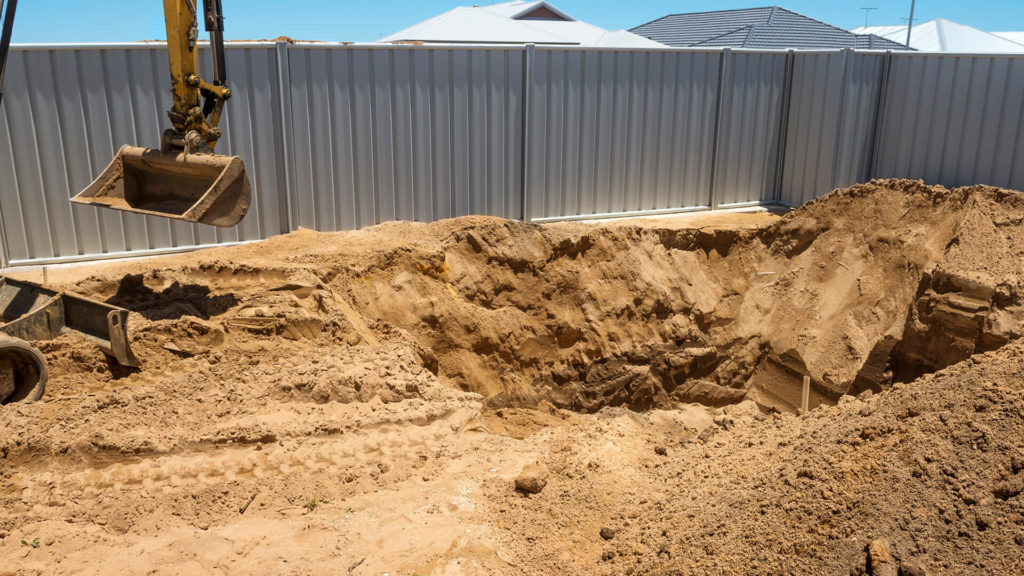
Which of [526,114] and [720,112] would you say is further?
[720,112]

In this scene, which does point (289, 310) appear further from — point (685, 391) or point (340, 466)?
point (685, 391)

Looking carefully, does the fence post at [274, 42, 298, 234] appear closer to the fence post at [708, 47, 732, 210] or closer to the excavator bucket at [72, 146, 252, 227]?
the excavator bucket at [72, 146, 252, 227]

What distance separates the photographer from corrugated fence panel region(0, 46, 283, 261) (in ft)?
25.5

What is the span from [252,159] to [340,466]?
16.6 ft

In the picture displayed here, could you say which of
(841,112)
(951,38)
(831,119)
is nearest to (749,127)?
(831,119)

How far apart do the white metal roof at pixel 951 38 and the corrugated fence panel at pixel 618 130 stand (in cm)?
1936

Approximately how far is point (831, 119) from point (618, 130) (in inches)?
124

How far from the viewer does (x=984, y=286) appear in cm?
712

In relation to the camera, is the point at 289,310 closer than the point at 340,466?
No

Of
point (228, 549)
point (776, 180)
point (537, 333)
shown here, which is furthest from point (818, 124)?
point (228, 549)

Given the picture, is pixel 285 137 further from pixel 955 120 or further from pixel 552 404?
pixel 955 120

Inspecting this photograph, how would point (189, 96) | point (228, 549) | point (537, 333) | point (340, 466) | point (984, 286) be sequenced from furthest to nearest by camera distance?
point (537, 333) < point (984, 286) < point (189, 96) < point (340, 466) < point (228, 549)

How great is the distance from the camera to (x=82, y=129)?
26.1 ft

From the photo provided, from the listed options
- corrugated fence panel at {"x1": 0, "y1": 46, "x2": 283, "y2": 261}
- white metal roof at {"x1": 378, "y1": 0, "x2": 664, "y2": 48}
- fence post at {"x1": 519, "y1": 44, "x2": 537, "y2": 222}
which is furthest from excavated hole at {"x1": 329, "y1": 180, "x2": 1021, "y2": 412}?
white metal roof at {"x1": 378, "y1": 0, "x2": 664, "y2": 48}
